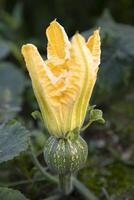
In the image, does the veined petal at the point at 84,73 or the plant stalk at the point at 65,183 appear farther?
the plant stalk at the point at 65,183

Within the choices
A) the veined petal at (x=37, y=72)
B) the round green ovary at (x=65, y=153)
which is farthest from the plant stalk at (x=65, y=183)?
the veined petal at (x=37, y=72)

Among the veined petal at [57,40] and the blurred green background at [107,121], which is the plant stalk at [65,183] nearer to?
the blurred green background at [107,121]

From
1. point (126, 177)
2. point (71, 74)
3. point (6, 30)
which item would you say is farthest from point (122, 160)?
point (6, 30)

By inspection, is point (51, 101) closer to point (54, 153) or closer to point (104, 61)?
point (54, 153)

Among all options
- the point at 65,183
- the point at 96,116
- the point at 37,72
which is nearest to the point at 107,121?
the point at 65,183

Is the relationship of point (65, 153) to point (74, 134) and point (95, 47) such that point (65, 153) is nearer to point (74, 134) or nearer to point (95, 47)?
point (74, 134)

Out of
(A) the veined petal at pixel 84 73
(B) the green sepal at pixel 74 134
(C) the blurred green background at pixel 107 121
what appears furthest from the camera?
(C) the blurred green background at pixel 107 121

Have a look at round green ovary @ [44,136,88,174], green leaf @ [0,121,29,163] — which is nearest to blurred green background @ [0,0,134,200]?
green leaf @ [0,121,29,163]
